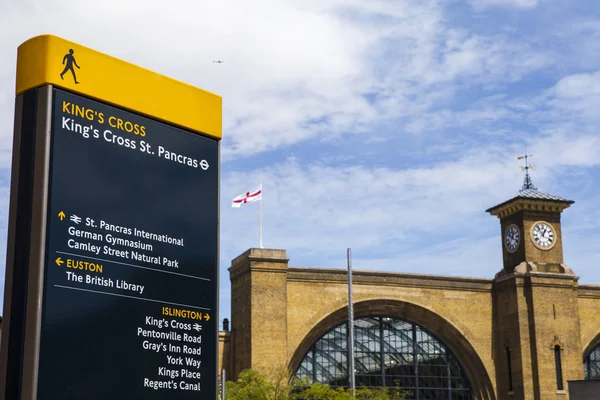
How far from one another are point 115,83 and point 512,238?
46.1 meters

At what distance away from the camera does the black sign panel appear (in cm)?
758

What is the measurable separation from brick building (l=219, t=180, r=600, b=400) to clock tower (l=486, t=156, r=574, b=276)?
0.06 metres

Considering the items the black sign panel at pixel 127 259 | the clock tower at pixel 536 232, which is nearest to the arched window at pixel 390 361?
the clock tower at pixel 536 232

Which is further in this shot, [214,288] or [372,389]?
[372,389]

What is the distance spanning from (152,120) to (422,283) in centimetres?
4129

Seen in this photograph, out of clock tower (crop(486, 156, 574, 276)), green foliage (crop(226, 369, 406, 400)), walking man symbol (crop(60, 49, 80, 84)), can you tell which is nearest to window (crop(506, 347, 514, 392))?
clock tower (crop(486, 156, 574, 276))

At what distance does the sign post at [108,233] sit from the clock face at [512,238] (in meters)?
44.5

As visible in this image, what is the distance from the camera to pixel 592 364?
52625 millimetres

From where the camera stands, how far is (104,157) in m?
8.13

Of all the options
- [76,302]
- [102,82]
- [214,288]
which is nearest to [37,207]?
[76,302]

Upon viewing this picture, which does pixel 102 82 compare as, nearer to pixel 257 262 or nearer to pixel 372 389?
pixel 257 262

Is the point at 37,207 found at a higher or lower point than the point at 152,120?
lower

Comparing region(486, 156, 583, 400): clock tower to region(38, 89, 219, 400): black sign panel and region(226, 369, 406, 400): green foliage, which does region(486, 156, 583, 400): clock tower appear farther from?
region(38, 89, 219, 400): black sign panel

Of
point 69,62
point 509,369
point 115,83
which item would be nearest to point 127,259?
point 115,83
